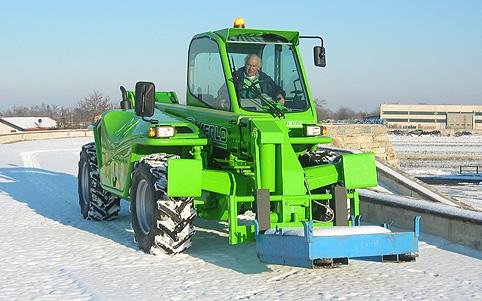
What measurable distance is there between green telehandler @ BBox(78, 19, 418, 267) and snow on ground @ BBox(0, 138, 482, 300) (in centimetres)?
29

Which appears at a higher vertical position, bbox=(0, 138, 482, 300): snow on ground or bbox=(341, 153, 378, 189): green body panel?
bbox=(341, 153, 378, 189): green body panel

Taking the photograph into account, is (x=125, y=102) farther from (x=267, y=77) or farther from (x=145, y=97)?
(x=145, y=97)

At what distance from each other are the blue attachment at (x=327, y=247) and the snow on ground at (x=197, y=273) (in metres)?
0.26

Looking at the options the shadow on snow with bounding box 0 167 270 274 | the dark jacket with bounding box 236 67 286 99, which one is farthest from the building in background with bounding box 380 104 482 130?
the dark jacket with bounding box 236 67 286 99

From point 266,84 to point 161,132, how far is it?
1386mm

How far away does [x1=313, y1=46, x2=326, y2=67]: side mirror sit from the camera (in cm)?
862

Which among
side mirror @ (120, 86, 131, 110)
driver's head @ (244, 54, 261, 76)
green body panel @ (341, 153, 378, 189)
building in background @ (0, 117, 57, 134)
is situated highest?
driver's head @ (244, 54, 261, 76)

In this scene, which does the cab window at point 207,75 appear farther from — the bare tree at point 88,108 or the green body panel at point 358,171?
the bare tree at point 88,108

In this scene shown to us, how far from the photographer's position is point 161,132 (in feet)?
26.0

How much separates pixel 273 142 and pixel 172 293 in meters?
1.88

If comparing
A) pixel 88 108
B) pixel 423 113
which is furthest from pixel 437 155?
pixel 423 113

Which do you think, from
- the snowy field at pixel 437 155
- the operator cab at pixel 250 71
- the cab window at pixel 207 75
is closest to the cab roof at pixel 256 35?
the operator cab at pixel 250 71

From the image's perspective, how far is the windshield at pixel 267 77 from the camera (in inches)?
321

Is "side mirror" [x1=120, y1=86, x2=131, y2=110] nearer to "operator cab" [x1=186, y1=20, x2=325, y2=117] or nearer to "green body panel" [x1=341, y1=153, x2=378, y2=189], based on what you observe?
"operator cab" [x1=186, y1=20, x2=325, y2=117]
